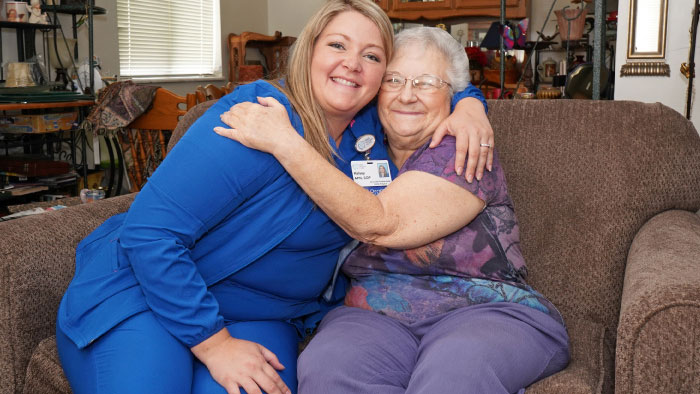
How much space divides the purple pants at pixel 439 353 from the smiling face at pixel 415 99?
17.2 inches

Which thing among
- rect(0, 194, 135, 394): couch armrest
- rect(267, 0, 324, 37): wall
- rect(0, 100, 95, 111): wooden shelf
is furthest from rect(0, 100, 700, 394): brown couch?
rect(267, 0, 324, 37): wall

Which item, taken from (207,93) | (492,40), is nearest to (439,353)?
(207,93)

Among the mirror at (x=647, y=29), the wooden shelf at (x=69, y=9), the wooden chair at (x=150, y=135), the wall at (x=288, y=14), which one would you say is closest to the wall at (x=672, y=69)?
the mirror at (x=647, y=29)

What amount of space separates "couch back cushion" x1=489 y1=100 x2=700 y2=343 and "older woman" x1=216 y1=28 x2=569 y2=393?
7.7 inches

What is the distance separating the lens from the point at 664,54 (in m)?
2.81

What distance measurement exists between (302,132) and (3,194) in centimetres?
251

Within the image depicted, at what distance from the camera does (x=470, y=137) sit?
132 cm

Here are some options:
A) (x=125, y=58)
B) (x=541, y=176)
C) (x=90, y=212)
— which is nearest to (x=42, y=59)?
(x=125, y=58)

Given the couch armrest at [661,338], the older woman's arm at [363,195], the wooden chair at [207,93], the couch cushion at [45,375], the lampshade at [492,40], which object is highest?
the lampshade at [492,40]

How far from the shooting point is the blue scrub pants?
1.08m

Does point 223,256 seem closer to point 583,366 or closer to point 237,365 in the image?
point 237,365

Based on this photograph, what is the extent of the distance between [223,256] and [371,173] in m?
0.41

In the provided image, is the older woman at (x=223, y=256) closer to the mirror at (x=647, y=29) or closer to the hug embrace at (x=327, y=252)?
the hug embrace at (x=327, y=252)

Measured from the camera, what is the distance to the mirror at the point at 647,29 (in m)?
2.76
